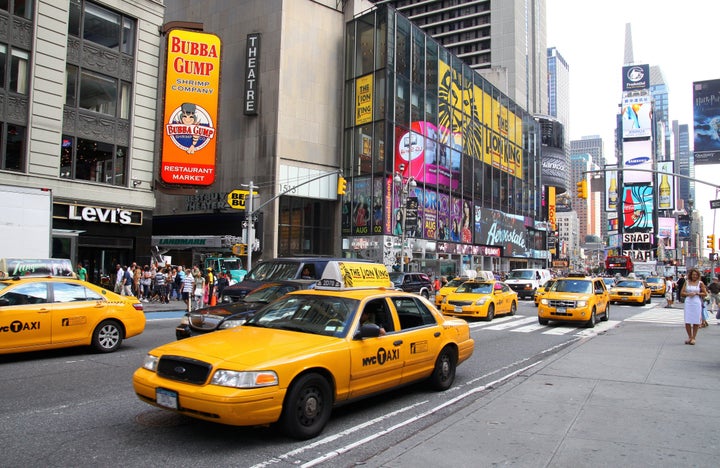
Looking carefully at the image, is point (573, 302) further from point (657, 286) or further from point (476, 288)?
point (657, 286)

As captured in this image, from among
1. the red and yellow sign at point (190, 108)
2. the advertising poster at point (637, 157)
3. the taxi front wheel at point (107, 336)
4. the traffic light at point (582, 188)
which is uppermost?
the advertising poster at point (637, 157)

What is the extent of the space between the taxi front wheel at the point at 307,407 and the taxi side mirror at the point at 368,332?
0.68m

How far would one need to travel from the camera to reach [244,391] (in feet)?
15.5

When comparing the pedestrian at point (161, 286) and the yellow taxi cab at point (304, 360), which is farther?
the pedestrian at point (161, 286)

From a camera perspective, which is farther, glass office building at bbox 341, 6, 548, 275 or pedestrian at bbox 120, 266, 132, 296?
glass office building at bbox 341, 6, 548, 275

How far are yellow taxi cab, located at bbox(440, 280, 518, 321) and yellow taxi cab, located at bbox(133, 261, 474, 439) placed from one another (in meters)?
10.5

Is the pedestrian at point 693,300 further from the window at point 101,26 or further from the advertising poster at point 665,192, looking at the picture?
the advertising poster at point 665,192

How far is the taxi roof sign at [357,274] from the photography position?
31.8 feet

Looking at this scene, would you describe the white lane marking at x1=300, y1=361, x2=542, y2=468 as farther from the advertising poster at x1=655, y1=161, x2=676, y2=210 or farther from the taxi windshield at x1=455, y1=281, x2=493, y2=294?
the advertising poster at x1=655, y1=161, x2=676, y2=210

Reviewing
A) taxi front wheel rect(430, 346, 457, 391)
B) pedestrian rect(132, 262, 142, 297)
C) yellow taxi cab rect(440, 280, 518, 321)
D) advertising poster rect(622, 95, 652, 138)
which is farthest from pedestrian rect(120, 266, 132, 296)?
advertising poster rect(622, 95, 652, 138)

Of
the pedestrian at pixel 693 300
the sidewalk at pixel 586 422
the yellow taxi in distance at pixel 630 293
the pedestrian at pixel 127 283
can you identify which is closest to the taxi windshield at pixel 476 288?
the pedestrian at pixel 693 300

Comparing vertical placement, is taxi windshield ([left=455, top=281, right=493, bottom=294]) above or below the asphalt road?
above

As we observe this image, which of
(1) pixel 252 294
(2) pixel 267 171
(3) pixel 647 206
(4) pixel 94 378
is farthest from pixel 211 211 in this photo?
(3) pixel 647 206

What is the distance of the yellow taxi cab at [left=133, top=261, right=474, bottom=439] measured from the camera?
4812mm
